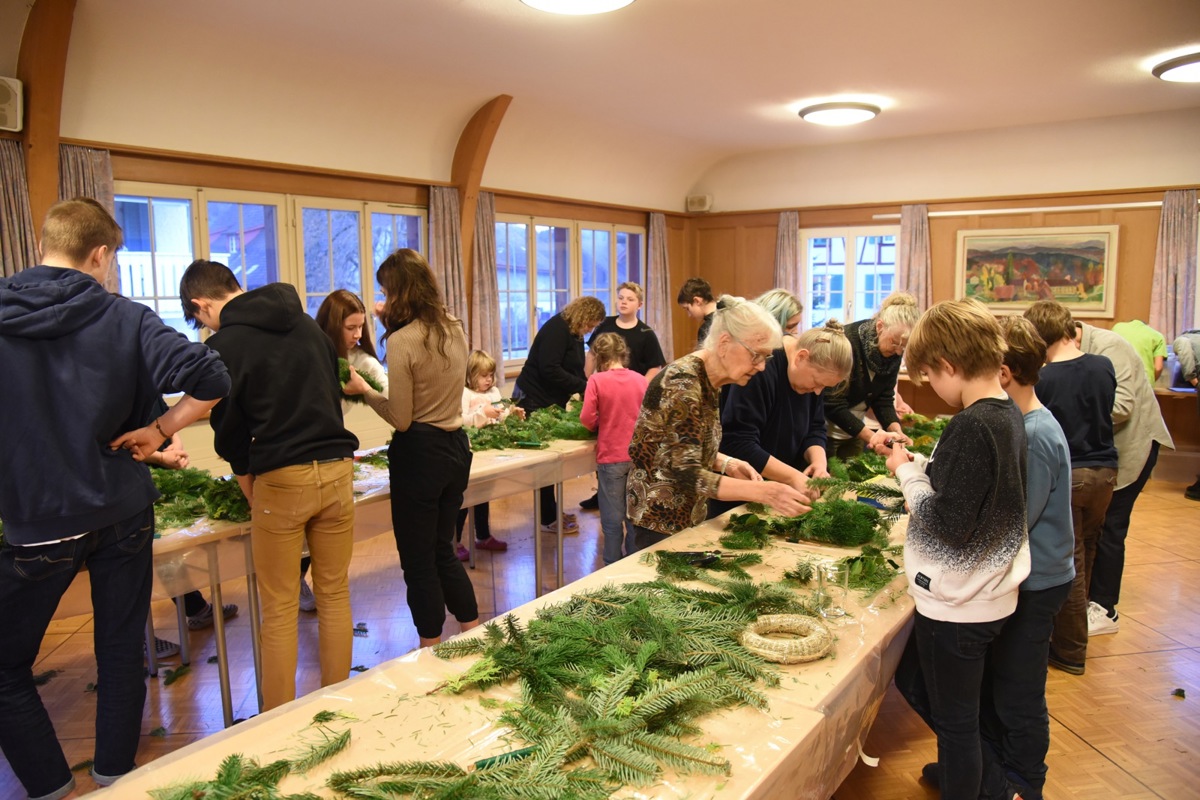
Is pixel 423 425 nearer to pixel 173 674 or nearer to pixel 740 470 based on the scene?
pixel 740 470

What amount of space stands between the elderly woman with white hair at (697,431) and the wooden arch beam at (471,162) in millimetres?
5465

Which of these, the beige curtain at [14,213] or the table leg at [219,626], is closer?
the table leg at [219,626]

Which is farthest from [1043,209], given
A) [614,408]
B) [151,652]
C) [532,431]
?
[151,652]

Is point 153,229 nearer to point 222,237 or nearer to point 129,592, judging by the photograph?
point 222,237

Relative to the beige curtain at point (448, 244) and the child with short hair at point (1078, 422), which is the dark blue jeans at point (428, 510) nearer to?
the child with short hair at point (1078, 422)

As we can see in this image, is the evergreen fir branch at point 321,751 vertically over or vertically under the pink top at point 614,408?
under

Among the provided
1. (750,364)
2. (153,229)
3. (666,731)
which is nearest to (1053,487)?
(750,364)

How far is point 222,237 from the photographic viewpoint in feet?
20.6

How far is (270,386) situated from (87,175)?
3.84 metres

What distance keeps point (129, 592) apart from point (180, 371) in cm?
71

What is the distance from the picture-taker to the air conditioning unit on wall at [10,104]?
472cm

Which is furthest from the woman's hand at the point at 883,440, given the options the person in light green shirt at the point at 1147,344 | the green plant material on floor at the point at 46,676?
the person in light green shirt at the point at 1147,344

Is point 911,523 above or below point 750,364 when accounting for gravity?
below

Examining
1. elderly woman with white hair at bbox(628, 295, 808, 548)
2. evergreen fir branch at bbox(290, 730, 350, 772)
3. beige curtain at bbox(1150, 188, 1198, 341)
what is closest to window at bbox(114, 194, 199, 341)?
elderly woman with white hair at bbox(628, 295, 808, 548)
